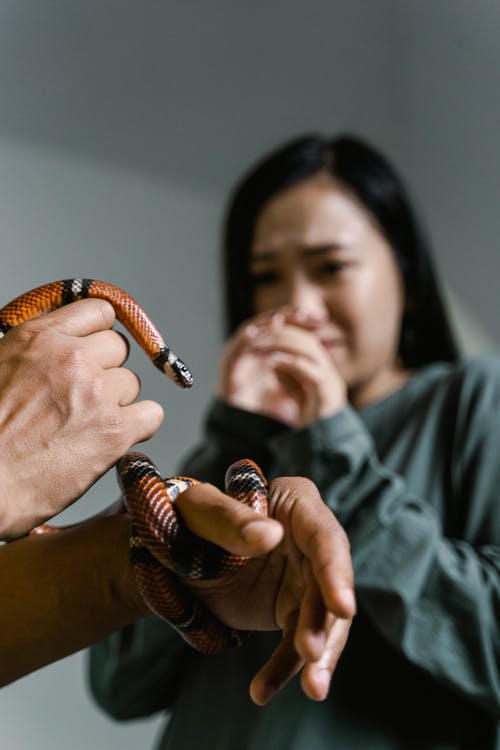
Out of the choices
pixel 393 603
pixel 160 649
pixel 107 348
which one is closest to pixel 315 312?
pixel 393 603

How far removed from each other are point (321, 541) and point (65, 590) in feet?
0.90

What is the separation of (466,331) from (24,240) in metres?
1.73

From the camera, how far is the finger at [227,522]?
37 centimetres

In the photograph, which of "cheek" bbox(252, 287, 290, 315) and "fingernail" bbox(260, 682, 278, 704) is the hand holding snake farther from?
"cheek" bbox(252, 287, 290, 315)

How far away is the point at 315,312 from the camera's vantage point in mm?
1118

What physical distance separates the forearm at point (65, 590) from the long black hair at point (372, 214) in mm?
827

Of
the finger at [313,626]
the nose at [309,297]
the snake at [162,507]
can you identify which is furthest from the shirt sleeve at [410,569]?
the finger at [313,626]

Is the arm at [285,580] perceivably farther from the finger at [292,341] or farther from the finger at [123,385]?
the finger at [292,341]

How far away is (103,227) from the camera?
2.36 feet

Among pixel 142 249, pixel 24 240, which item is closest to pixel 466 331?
pixel 142 249

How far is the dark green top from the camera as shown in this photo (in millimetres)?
844

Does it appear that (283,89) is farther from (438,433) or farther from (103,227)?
(103,227)

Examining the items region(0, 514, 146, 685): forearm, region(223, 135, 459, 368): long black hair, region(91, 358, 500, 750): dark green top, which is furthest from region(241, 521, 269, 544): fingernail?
region(223, 135, 459, 368): long black hair

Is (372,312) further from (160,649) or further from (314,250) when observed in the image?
(160,649)
